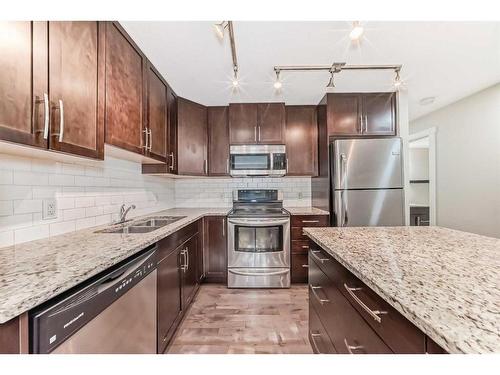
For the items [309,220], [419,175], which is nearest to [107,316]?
[309,220]

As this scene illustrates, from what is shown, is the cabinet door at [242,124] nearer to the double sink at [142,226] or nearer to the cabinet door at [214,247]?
the cabinet door at [214,247]

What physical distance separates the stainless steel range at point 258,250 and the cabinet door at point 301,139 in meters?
0.78

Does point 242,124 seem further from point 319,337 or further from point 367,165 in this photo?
point 319,337

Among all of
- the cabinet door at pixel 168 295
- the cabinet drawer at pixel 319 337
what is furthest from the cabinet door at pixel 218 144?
the cabinet drawer at pixel 319 337

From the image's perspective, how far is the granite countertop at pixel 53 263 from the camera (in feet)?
2.19

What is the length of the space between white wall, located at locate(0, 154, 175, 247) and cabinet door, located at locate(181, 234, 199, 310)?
0.66 m

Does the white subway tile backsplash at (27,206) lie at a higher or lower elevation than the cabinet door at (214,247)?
higher

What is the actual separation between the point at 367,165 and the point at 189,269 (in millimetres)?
2261

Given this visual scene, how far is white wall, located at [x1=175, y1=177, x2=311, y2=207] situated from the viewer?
3502 mm

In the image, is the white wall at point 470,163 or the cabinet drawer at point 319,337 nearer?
the cabinet drawer at point 319,337

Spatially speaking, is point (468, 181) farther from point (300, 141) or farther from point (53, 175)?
point (53, 175)

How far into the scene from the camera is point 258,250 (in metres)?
2.85

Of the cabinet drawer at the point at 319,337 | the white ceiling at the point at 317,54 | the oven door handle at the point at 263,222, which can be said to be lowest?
the cabinet drawer at the point at 319,337
